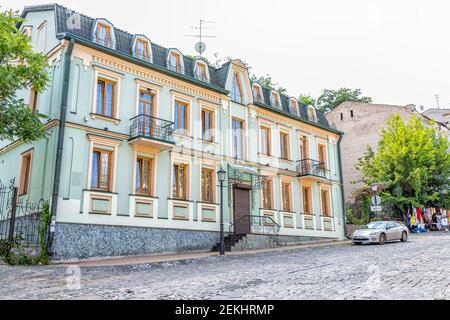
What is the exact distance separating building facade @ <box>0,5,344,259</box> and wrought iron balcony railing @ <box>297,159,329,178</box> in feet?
1.11

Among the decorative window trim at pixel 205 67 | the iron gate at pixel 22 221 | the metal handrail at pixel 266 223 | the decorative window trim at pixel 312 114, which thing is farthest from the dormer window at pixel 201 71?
the iron gate at pixel 22 221

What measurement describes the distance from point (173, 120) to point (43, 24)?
21.9 feet

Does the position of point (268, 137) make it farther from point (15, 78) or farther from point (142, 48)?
point (15, 78)

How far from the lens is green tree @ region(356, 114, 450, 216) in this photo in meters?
31.1

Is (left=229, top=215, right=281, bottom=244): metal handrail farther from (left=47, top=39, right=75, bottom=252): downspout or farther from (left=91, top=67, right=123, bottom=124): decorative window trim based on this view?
(left=47, top=39, right=75, bottom=252): downspout

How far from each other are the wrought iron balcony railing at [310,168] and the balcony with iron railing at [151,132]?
29.8ft

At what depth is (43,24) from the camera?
674 inches

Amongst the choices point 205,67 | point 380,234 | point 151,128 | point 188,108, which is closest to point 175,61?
point 205,67

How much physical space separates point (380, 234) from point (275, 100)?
929 centimetres

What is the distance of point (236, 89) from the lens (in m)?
21.7

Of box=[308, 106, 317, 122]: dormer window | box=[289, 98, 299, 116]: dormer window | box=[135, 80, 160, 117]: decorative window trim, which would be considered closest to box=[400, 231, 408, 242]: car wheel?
box=[308, 106, 317, 122]: dormer window

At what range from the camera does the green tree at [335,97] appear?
47594 millimetres
